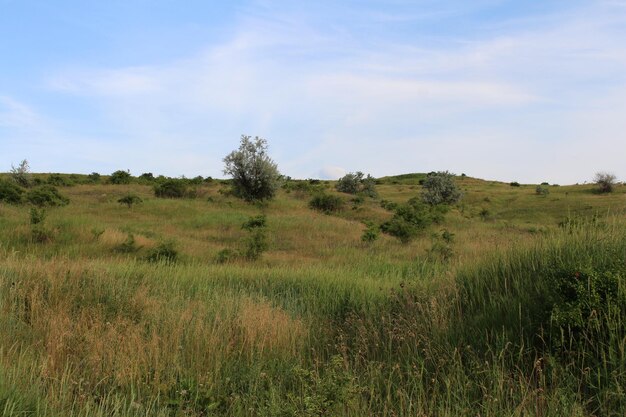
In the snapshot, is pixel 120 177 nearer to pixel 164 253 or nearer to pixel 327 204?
pixel 327 204

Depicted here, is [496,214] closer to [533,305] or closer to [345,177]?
[345,177]

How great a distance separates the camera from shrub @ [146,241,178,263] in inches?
526

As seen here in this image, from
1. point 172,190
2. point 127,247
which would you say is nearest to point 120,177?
point 172,190

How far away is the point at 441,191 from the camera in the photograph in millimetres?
46000

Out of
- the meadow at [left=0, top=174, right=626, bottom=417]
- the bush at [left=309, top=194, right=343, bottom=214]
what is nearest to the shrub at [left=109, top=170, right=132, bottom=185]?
the bush at [left=309, top=194, right=343, bottom=214]

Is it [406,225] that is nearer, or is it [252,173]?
[406,225]

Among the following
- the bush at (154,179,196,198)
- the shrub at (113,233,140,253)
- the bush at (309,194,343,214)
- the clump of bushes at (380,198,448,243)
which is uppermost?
the bush at (154,179,196,198)

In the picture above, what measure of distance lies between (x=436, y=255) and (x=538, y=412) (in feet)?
34.1

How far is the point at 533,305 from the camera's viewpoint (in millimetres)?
4934

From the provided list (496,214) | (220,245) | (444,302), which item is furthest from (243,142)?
(444,302)

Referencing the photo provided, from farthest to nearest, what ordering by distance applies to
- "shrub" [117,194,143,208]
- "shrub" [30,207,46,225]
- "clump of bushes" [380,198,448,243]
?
1. "shrub" [117,194,143,208]
2. "clump of bushes" [380,198,448,243]
3. "shrub" [30,207,46,225]

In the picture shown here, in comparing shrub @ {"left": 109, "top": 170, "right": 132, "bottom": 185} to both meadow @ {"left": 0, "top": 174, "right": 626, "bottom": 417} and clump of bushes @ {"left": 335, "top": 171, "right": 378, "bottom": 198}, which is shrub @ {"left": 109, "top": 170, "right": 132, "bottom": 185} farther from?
meadow @ {"left": 0, "top": 174, "right": 626, "bottom": 417}

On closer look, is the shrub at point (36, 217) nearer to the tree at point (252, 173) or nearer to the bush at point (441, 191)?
the tree at point (252, 173)

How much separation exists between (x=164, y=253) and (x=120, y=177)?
3648 centimetres
